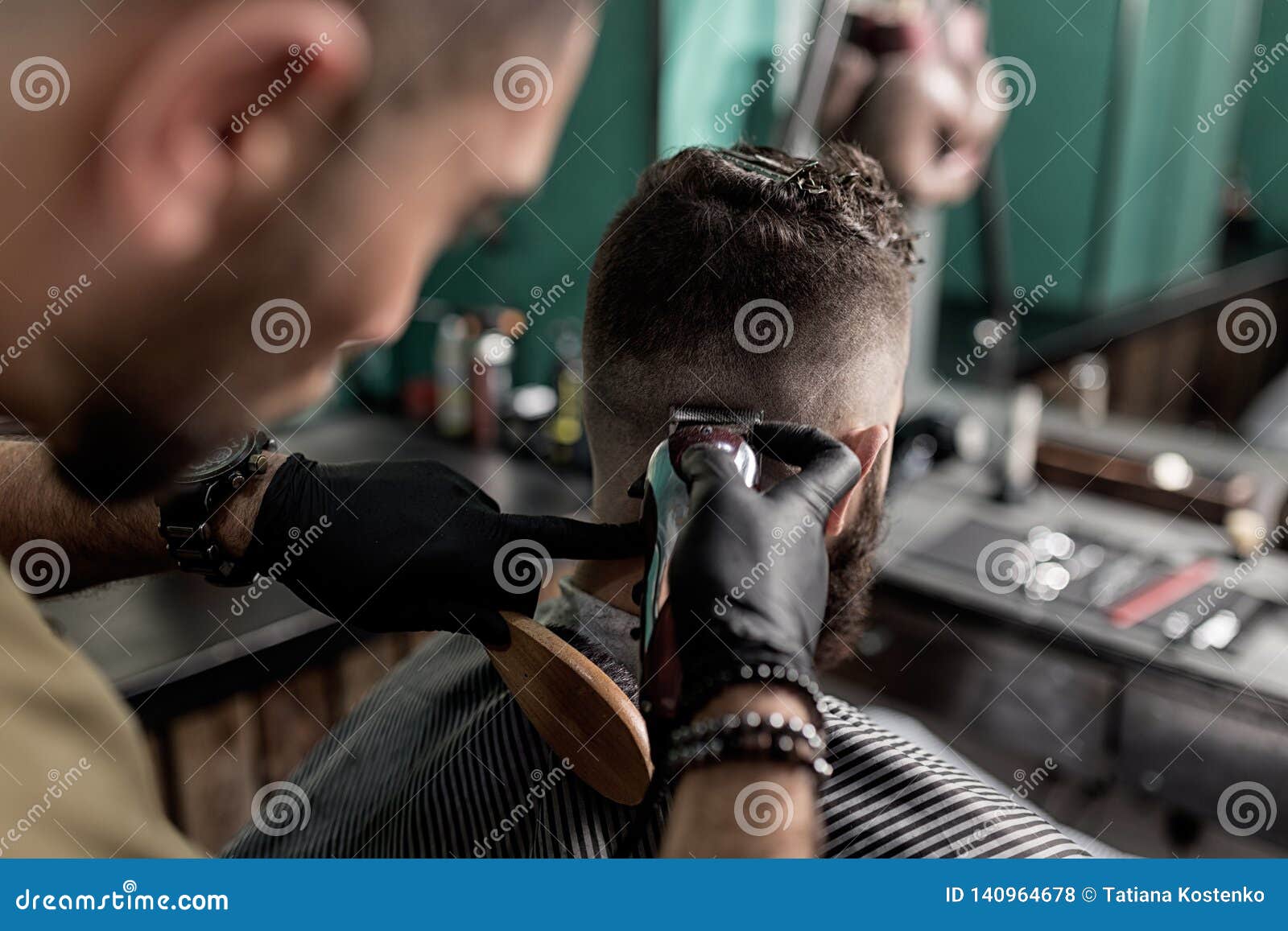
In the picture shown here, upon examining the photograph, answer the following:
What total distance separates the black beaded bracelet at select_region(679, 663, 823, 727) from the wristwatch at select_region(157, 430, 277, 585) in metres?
0.64

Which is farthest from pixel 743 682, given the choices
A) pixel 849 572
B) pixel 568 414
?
pixel 568 414

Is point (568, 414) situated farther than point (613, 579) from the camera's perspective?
Yes

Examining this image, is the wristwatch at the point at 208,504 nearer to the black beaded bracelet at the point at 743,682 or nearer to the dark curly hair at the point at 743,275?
the dark curly hair at the point at 743,275

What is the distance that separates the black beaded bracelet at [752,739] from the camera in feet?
2.47

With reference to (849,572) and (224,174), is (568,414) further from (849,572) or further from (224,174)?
(224,174)

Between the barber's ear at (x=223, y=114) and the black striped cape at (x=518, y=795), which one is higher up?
the barber's ear at (x=223, y=114)

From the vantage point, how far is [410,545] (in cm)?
105

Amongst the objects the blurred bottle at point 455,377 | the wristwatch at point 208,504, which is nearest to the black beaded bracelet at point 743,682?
the wristwatch at point 208,504

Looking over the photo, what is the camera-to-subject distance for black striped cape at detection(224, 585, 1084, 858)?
1040 millimetres

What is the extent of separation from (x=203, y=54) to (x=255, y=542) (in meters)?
0.62

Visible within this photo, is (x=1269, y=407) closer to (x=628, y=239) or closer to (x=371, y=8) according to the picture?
(x=628, y=239)

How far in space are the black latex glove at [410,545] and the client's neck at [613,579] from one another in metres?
0.07

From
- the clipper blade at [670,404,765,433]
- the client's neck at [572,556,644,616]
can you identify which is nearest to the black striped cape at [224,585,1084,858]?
the client's neck at [572,556,644,616]

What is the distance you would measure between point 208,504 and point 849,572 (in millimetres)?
852
